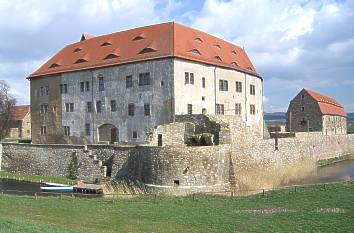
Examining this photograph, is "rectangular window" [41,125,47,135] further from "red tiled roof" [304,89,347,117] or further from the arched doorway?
"red tiled roof" [304,89,347,117]

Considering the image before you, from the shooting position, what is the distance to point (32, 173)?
3791cm

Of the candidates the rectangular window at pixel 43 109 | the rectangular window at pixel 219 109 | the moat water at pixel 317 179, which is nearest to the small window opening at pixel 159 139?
the moat water at pixel 317 179

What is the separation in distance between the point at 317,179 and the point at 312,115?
2670 cm

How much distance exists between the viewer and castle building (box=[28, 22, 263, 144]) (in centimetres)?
3469

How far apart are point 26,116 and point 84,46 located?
34422mm

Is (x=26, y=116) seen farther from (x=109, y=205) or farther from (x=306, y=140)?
(x=109, y=205)

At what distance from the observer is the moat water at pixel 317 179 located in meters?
30.5

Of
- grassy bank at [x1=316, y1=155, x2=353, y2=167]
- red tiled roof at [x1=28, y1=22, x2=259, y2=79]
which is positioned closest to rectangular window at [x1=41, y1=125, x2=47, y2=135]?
red tiled roof at [x1=28, y1=22, x2=259, y2=79]

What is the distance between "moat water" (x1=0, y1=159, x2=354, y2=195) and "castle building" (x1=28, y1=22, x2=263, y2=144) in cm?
749

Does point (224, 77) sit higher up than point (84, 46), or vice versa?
point (84, 46)

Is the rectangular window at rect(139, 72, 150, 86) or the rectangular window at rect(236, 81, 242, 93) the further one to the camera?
the rectangular window at rect(236, 81, 242, 93)

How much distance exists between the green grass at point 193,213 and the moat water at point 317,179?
27.5ft

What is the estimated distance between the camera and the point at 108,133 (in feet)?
127

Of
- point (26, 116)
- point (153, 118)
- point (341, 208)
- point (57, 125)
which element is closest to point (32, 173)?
point (57, 125)
